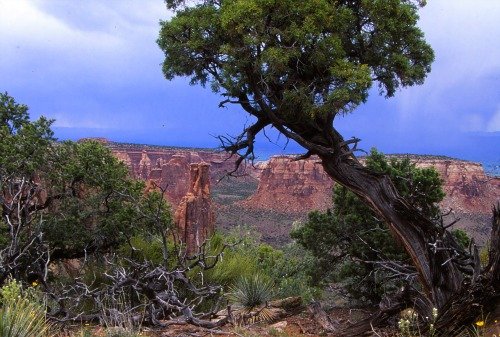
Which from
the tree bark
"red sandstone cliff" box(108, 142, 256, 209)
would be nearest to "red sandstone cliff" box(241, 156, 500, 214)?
"red sandstone cliff" box(108, 142, 256, 209)

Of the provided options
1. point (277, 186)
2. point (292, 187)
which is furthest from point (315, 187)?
point (277, 186)

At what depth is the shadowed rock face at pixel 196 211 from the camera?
85.9 ft

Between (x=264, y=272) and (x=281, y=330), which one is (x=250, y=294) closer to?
(x=281, y=330)

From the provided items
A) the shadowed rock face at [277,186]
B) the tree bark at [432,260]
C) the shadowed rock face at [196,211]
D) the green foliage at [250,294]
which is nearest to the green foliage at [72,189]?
the green foliage at [250,294]

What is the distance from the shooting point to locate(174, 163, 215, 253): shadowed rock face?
85.9 ft

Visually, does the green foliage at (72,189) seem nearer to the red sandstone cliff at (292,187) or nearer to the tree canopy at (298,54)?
the tree canopy at (298,54)

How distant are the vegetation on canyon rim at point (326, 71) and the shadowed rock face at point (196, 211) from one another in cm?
1435

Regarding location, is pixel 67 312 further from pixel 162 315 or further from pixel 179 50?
pixel 179 50

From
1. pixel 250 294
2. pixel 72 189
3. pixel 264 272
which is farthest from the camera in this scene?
pixel 264 272

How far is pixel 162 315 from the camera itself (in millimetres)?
9594

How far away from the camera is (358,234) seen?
14328mm

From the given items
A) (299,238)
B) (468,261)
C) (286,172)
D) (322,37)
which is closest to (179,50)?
(322,37)

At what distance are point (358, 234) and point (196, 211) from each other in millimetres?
15696

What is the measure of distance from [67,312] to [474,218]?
6854 centimetres
